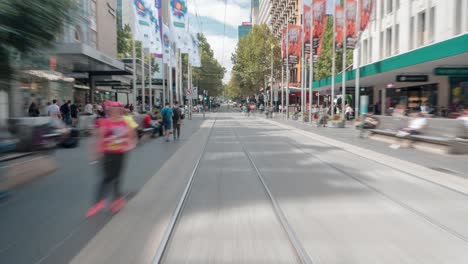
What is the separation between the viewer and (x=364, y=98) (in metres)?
26.0

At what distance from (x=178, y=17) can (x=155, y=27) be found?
6.04 feet

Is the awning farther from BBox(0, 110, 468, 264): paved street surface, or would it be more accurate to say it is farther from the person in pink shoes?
BBox(0, 110, 468, 264): paved street surface

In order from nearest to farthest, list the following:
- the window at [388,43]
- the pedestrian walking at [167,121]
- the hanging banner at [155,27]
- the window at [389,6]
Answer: the pedestrian walking at [167,121] → the hanging banner at [155,27] → the window at [389,6] → the window at [388,43]

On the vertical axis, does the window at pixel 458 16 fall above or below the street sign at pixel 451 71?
above

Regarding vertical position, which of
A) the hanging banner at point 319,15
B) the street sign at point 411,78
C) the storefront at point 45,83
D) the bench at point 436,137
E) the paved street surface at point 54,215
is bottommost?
the paved street surface at point 54,215

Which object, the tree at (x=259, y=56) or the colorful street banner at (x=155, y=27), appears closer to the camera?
the colorful street banner at (x=155, y=27)

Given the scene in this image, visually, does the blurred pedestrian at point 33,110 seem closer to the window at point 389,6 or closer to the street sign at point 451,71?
the street sign at point 451,71

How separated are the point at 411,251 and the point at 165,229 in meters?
3.00

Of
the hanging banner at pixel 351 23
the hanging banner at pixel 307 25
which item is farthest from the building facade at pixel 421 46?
the hanging banner at pixel 307 25

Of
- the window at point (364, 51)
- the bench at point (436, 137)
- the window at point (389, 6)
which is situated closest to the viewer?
the bench at point (436, 137)

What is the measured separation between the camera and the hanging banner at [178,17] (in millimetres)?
26344

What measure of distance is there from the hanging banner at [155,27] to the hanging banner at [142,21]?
1.06 ft

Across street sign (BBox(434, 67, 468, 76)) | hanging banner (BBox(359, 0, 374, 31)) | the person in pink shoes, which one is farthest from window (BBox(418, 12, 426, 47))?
the person in pink shoes

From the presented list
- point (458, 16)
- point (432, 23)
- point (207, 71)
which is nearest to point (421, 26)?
point (432, 23)
